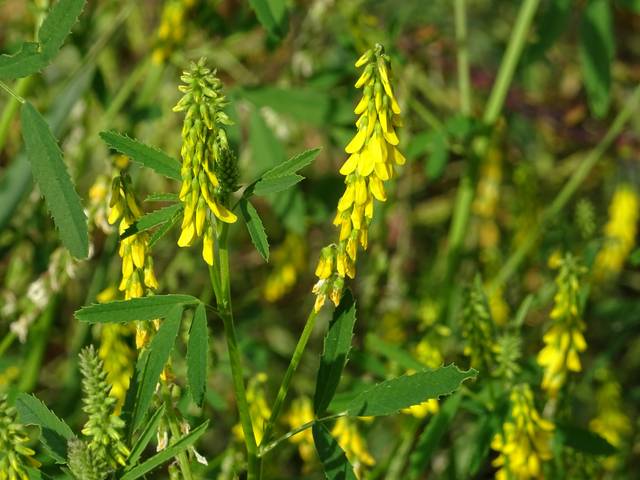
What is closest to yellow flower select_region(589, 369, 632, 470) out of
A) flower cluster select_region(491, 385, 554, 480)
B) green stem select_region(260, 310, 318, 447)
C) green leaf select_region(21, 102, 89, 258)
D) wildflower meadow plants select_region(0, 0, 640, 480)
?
wildflower meadow plants select_region(0, 0, 640, 480)

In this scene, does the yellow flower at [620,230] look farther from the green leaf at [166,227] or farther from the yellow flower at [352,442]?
the green leaf at [166,227]

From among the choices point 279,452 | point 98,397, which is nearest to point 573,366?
point 279,452

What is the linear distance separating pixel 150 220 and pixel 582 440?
0.99 meters

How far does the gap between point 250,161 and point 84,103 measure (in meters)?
0.51

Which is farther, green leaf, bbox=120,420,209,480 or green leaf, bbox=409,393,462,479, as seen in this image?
green leaf, bbox=409,393,462,479

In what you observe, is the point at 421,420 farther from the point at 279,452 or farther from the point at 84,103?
the point at 84,103

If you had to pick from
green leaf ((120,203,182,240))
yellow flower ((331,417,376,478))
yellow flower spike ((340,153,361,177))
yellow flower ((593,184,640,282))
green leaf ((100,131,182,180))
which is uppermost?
green leaf ((100,131,182,180))

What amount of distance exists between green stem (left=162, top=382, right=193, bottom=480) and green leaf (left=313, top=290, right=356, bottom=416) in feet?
0.73

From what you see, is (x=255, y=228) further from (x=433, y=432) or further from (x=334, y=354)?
(x=433, y=432)

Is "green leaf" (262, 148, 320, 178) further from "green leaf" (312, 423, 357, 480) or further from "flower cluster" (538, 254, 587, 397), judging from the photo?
"flower cluster" (538, 254, 587, 397)

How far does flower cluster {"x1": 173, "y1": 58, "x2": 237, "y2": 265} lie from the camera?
1.29 meters

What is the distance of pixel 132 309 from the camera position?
1431 mm

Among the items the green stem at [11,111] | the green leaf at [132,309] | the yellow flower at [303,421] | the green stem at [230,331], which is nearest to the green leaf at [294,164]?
the green stem at [230,331]

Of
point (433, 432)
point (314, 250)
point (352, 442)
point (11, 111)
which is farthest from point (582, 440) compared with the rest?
point (314, 250)
